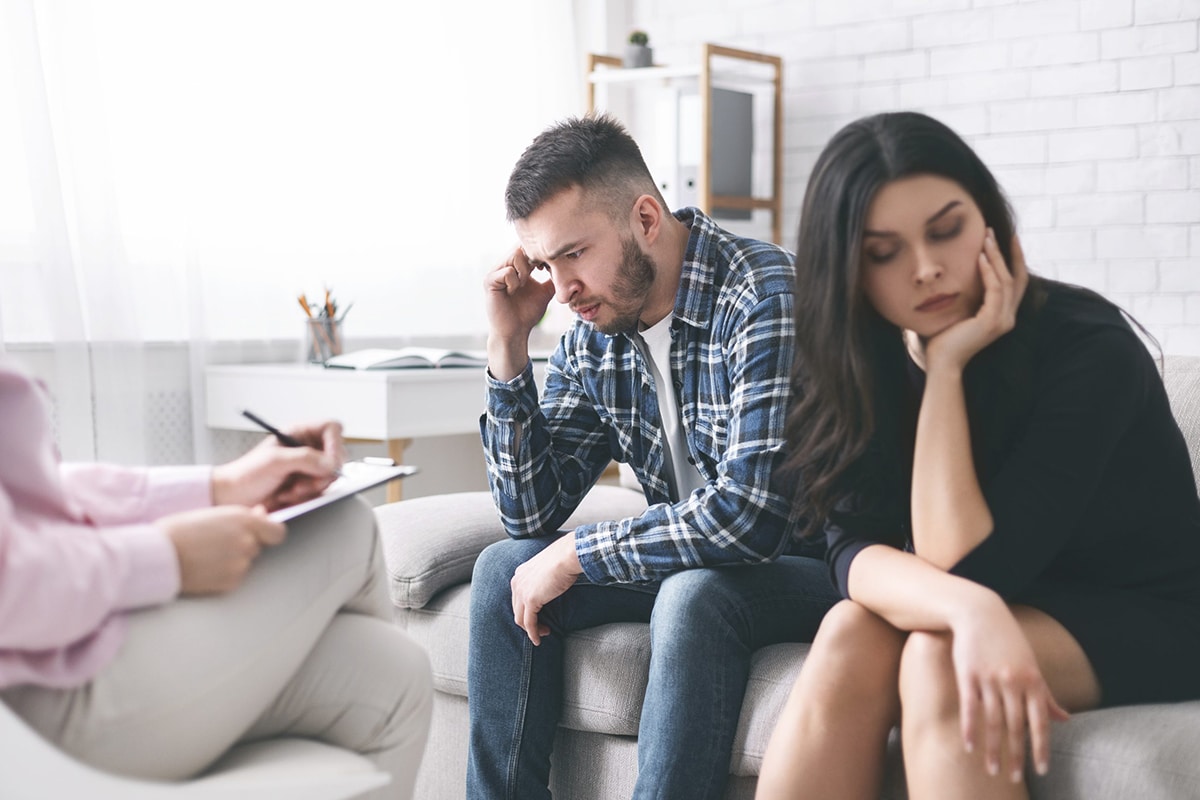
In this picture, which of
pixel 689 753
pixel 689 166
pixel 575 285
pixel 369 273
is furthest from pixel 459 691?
pixel 689 166

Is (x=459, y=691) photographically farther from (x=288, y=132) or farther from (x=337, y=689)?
(x=288, y=132)

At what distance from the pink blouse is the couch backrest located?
1.36 metres

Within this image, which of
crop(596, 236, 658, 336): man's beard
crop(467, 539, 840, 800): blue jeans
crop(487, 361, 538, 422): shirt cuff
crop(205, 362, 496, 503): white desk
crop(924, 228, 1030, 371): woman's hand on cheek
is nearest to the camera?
crop(924, 228, 1030, 371): woman's hand on cheek

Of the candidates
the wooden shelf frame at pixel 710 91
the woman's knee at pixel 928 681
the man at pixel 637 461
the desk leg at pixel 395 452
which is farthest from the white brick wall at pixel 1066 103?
the woman's knee at pixel 928 681

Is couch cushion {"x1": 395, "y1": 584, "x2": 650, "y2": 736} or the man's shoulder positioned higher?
the man's shoulder

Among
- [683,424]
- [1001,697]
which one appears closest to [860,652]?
[1001,697]

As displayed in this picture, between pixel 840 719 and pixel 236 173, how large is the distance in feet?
6.73

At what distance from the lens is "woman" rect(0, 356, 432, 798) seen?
0.88 metres

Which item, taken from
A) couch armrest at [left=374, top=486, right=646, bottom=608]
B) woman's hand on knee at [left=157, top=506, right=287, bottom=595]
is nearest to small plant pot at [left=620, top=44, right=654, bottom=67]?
couch armrest at [left=374, top=486, right=646, bottom=608]

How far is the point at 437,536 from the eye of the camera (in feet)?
6.21

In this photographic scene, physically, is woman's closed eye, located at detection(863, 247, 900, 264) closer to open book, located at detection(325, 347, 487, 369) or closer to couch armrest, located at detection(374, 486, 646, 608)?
couch armrest, located at detection(374, 486, 646, 608)

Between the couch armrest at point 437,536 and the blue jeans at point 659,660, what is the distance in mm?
149

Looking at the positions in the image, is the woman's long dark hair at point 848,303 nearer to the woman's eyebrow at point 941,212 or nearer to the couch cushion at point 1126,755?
the woman's eyebrow at point 941,212

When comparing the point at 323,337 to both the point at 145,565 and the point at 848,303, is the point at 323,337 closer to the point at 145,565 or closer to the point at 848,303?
the point at 848,303
